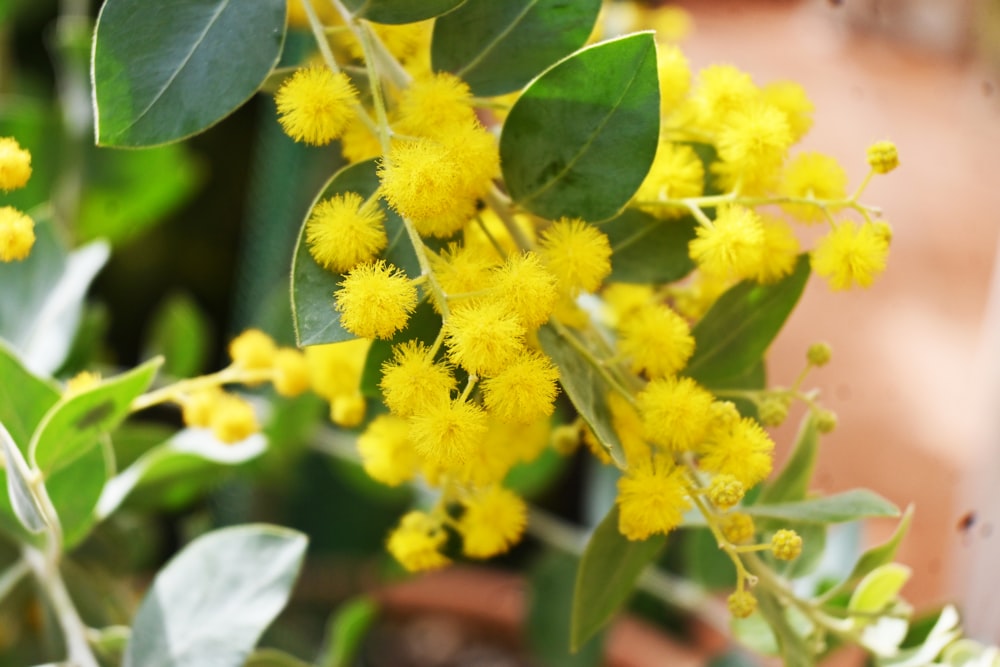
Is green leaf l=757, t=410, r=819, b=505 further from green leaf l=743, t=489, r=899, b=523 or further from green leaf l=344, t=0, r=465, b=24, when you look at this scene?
green leaf l=344, t=0, r=465, b=24

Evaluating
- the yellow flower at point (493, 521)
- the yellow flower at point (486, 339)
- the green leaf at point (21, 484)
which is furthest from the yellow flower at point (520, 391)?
the green leaf at point (21, 484)

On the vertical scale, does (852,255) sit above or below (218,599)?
above

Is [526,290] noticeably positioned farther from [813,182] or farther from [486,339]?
[813,182]

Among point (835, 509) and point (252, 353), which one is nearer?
point (835, 509)

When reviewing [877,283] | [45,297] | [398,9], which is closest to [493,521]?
[398,9]

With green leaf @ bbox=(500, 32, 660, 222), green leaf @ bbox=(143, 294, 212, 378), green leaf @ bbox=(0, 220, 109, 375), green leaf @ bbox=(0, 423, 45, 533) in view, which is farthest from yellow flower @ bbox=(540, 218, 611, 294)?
green leaf @ bbox=(143, 294, 212, 378)

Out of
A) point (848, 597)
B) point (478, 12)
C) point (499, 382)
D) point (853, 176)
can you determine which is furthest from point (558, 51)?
point (853, 176)
